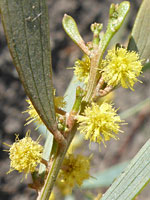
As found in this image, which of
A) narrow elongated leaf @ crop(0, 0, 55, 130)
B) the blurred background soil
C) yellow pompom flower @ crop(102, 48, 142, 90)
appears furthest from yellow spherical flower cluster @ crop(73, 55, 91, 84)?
the blurred background soil

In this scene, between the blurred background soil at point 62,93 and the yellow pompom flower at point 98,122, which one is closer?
the yellow pompom flower at point 98,122

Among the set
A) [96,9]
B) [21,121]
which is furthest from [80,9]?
[21,121]

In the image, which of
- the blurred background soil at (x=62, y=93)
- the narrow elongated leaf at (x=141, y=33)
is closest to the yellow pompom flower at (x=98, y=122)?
the narrow elongated leaf at (x=141, y=33)

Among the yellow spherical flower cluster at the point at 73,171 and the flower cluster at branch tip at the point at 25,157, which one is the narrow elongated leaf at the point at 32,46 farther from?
the yellow spherical flower cluster at the point at 73,171

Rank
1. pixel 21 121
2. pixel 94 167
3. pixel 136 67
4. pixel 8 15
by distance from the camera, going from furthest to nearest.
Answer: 1. pixel 94 167
2. pixel 21 121
3. pixel 136 67
4. pixel 8 15

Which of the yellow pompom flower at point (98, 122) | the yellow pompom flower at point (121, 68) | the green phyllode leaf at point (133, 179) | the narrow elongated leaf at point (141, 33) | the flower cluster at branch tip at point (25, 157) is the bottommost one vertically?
the green phyllode leaf at point (133, 179)

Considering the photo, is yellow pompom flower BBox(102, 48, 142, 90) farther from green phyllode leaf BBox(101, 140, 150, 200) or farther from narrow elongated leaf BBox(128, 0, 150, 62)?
green phyllode leaf BBox(101, 140, 150, 200)

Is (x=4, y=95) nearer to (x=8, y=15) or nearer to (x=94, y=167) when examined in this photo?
(x=94, y=167)
